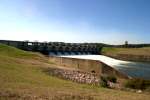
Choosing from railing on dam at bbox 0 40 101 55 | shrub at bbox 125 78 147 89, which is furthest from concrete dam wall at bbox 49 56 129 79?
railing on dam at bbox 0 40 101 55

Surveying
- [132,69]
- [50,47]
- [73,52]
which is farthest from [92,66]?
[73,52]

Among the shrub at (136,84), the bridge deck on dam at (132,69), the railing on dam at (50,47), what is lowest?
the bridge deck on dam at (132,69)

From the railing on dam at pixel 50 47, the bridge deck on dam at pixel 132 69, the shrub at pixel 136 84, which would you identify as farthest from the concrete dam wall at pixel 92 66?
the railing on dam at pixel 50 47

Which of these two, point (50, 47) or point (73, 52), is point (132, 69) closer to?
point (50, 47)

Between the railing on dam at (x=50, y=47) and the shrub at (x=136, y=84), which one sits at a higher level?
the railing on dam at (x=50, y=47)

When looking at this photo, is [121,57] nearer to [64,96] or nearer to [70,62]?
[70,62]

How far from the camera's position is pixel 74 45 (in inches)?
3184

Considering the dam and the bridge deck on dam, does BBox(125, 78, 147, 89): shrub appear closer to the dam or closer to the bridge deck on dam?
the bridge deck on dam

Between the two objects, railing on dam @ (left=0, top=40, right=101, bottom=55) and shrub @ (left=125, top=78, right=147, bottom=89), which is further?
railing on dam @ (left=0, top=40, right=101, bottom=55)

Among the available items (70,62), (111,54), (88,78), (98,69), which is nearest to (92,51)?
(111,54)

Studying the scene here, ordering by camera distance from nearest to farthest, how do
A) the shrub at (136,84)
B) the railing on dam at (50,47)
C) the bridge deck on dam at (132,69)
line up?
the shrub at (136,84) < the bridge deck on dam at (132,69) < the railing on dam at (50,47)

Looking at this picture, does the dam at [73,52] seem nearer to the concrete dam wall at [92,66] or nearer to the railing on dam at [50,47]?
the railing on dam at [50,47]

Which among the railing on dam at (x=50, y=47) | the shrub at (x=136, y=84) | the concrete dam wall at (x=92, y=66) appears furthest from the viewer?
the railing on dam at (x=50, y=47)

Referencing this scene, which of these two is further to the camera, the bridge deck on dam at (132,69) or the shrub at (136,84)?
the bridge deck on dam at (132,69)
